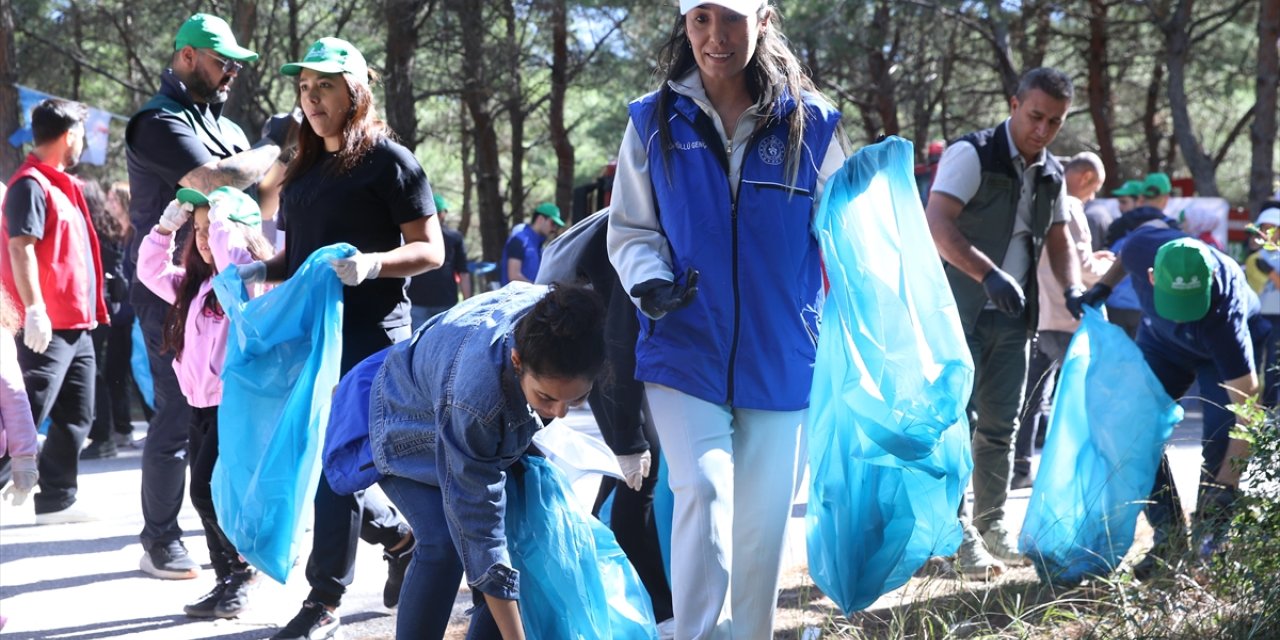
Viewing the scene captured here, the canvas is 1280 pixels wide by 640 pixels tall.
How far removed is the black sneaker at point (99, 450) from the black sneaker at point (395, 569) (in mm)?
4969

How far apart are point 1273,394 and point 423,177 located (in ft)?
12.4

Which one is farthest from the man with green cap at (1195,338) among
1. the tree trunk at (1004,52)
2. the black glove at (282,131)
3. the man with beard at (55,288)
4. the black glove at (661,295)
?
the tree trunk at (1004,52)

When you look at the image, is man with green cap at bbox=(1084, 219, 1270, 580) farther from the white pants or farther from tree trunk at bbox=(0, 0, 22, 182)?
tree trunk at bbox=(0, 0, 22, 182)

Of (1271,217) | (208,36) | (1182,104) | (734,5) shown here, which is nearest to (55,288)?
(208,36)

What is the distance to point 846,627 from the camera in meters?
3.90

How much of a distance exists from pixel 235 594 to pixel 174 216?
1341 millimetres

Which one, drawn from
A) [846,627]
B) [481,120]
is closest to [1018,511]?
[846,627]

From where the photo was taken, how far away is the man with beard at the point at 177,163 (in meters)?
4.94

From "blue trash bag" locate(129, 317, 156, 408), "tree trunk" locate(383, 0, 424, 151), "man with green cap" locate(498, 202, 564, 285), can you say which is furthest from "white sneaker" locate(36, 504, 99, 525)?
"tree trunk" locate(383, 0, 424, 151)

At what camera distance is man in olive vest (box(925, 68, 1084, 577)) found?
200 inches

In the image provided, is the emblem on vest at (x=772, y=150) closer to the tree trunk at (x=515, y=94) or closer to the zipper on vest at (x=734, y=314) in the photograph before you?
the zipper on vest at (x=734, y=314)

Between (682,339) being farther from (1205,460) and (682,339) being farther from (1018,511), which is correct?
(1018,511)

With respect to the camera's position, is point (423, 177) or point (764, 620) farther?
point (423, 177)

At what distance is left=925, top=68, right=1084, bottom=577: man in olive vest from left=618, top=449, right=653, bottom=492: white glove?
4.98 ft
